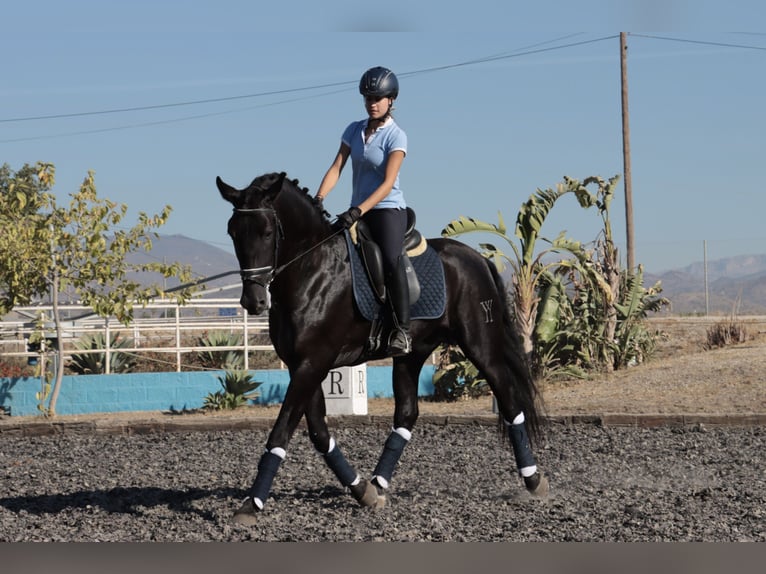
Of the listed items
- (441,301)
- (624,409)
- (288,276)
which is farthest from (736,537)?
(624,409)

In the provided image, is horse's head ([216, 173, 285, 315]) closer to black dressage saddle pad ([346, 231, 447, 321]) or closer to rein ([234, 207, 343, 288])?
rein ([234, 207, 343, 288])

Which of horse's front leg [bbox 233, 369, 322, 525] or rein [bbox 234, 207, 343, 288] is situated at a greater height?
rein [bbox 234, 207, 343, 288]

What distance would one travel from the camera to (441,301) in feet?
22.5

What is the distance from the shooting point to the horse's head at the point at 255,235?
583cm

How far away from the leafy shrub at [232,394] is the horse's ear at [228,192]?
9374mm

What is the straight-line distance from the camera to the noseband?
582 cm

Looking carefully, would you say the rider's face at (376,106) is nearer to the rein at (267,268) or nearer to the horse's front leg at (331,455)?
the rein at (267,268)

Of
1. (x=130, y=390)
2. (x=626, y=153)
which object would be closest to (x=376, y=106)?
(x=130, y=390)

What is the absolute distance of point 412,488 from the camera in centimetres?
750

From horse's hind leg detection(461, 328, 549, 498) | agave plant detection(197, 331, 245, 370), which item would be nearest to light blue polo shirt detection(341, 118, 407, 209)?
horse's hind leg detection(461, 328, 549, 498)

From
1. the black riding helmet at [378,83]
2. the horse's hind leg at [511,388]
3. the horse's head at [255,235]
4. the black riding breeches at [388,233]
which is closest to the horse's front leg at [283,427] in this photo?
the horse's head at [255,235]

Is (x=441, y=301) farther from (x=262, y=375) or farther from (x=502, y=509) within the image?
(x=262, y=375)

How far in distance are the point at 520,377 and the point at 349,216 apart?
1965 millimetres

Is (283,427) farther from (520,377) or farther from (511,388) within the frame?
(520,377)
